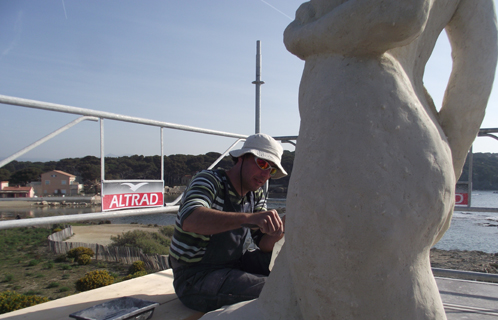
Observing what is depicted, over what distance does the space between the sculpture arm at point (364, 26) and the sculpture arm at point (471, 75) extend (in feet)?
1.61

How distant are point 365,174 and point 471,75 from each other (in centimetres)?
87

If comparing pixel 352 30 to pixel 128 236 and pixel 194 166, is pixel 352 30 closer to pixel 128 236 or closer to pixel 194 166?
pixel 194 166

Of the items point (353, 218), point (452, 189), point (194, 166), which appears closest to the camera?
point (353, 218)

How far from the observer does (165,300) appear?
276 cm

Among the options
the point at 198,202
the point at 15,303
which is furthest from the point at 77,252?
the point at 198,202

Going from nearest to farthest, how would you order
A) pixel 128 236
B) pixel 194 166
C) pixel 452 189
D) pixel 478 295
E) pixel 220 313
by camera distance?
pixel 452 189 → pixel 220 313 → pixel 478 295 → pixel 194 166 → pixel 128 236

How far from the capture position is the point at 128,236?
808 inches

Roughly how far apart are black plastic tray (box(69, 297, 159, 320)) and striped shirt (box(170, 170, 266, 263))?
1.24 feet

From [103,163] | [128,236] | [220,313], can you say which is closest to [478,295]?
[220,313]

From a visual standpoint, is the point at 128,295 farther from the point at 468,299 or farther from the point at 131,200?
the point at 468,299

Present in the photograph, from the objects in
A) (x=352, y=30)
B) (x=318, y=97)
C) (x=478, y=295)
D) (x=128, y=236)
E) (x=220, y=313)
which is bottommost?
(x=128, y=236)

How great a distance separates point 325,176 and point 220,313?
937 millimetres

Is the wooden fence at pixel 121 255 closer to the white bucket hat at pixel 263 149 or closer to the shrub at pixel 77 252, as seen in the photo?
the shrub at pixel 77 252

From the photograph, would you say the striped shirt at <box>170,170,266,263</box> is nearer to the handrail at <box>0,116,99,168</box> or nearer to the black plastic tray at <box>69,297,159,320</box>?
the black plastic tray at <box>69,297,159,320</box>
